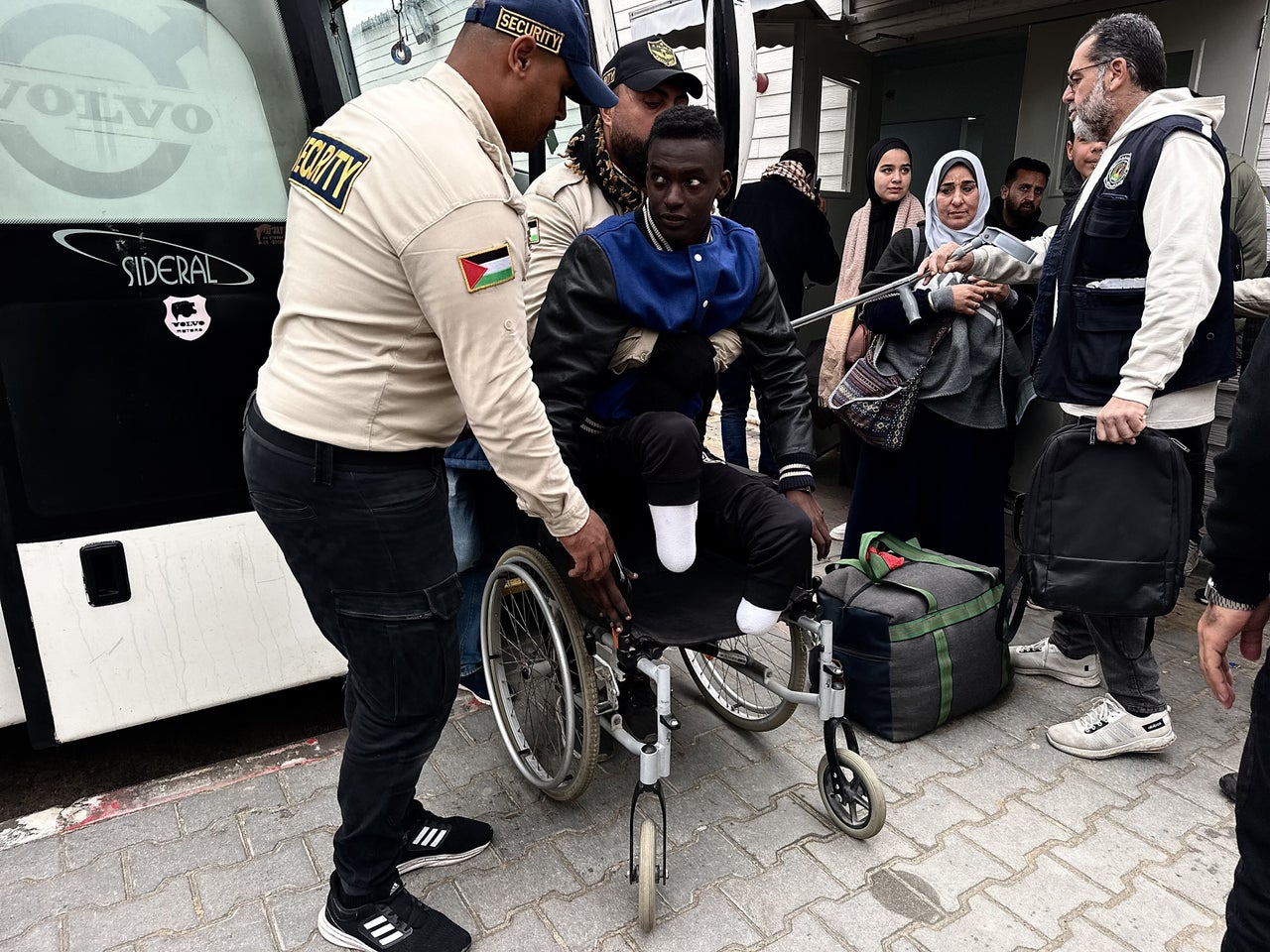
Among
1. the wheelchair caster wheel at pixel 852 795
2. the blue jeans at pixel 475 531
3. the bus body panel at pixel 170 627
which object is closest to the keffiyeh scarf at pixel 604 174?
the blue jeans at pixel 475 531

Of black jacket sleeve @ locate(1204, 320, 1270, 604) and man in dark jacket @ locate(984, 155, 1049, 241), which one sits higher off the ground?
man in dark jacket @ locate(984, 155, 1049, 241)

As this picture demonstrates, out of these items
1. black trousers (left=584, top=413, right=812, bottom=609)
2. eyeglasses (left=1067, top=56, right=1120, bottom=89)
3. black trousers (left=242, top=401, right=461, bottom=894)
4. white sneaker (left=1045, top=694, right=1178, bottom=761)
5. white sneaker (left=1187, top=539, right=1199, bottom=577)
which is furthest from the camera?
white sneaker (left=1187, top=539, right=1199, bottom=577)

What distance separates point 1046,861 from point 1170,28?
4088mm

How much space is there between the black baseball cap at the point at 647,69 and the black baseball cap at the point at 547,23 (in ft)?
2.72

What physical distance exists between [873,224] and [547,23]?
3.02m

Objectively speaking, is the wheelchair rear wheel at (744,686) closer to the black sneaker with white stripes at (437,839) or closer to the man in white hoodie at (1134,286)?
the black sneaker with white stripes at (437,839)

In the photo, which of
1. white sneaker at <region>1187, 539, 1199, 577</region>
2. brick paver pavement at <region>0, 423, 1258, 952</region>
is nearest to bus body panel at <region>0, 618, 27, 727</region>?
brick paver pavement at <region>0, 423, 1258, 952</region>

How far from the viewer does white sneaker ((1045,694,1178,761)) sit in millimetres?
2693

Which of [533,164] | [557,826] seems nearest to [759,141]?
[533,164]

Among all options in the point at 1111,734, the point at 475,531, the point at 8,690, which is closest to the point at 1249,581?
the point at 1111,734

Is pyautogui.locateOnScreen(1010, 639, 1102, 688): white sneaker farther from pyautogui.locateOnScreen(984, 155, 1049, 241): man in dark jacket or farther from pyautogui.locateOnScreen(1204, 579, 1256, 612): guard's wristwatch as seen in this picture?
pyautogui.locateOnScreen(984, 155, 1049, 241): man in dark jacket

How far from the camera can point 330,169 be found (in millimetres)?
1604

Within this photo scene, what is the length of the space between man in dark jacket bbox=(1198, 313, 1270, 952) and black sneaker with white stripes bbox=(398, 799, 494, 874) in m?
1.68

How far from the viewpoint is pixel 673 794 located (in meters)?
2.55
